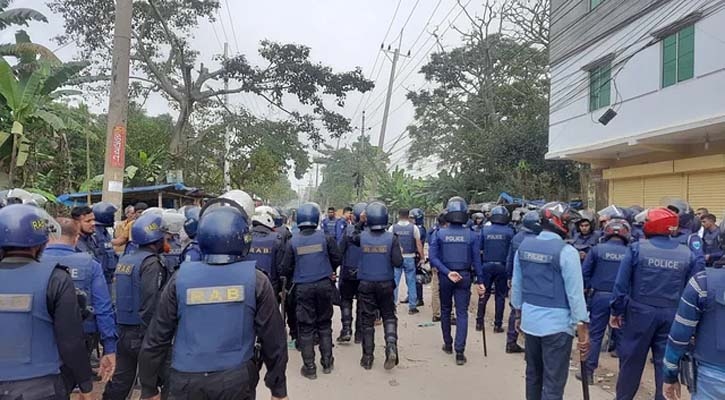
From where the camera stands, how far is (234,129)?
20.3 meters

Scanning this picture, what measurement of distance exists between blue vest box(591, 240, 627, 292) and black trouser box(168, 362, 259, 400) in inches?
185

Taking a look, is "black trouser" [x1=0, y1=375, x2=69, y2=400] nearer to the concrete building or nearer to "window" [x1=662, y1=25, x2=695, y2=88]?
the concrete building

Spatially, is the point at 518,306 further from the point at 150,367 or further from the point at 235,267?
the point at 150,367

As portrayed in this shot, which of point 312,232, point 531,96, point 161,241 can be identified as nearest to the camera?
point 161,241

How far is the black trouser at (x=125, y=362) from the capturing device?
439cm

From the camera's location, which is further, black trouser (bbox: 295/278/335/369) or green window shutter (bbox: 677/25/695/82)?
green window shutter (bbox: 677/25/695/82)

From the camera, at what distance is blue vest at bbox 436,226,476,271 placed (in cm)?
699

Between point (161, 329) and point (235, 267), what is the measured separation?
1.74 ft

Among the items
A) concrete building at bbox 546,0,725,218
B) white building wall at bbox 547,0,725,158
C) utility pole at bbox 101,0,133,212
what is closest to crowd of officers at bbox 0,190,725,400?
utility pole at bbox 101,0,133,212

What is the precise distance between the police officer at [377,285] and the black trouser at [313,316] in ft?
1.60

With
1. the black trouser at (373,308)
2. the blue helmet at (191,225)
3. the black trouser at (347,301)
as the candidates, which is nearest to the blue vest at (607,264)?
the black trouser at (373,308)

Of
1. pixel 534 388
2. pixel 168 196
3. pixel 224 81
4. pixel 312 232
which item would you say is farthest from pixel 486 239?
pixel 224 81

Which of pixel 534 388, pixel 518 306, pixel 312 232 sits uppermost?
pixel 312 232

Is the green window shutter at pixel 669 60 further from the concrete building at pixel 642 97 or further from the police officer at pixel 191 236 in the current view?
the police officer at pixel 191 236
